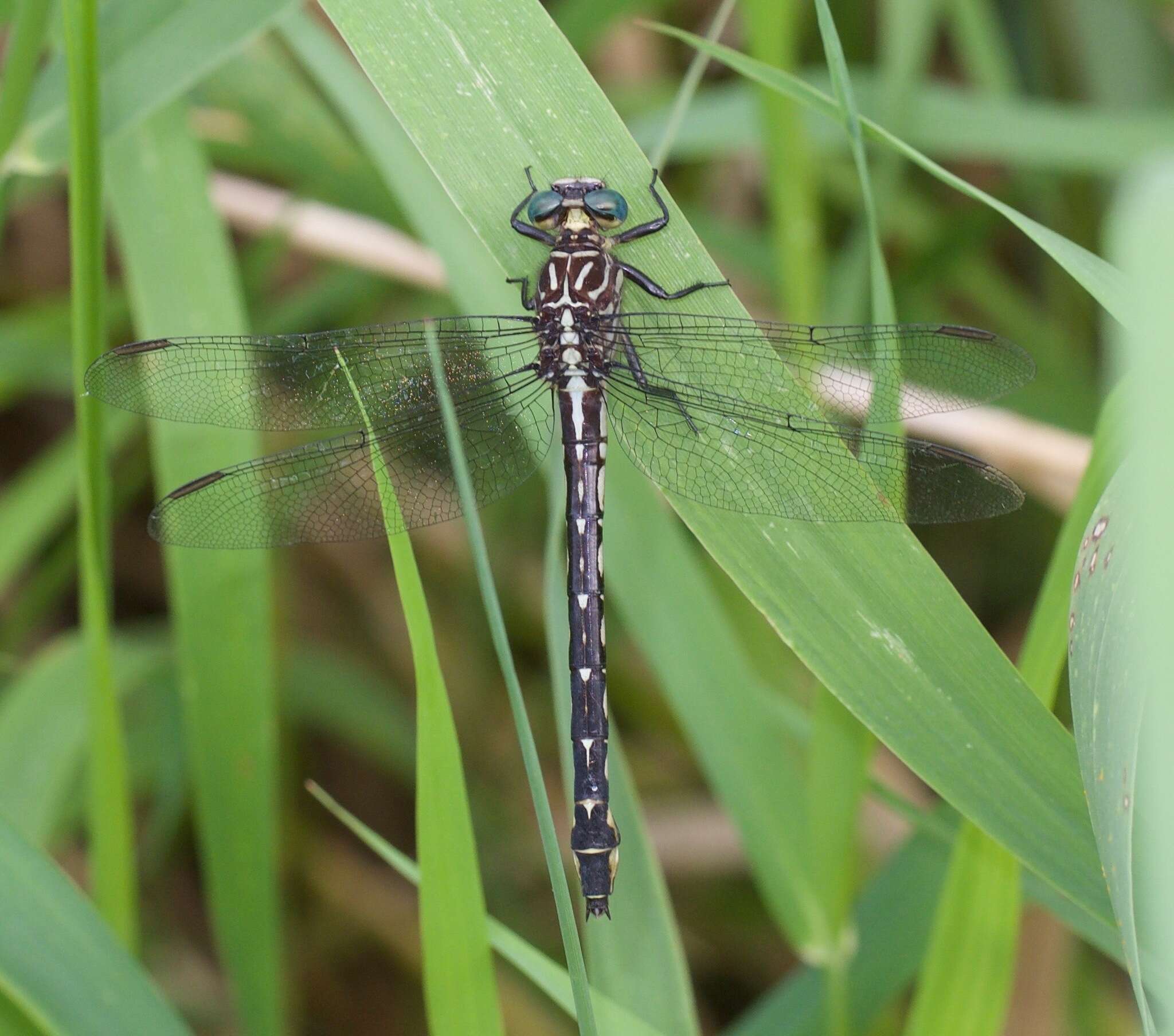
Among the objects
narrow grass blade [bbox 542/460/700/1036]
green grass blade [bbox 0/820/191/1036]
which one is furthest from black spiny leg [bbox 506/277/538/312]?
green grass blade [bbox 0/820/191/1036]

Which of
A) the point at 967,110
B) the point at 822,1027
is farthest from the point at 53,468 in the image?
the point at 967,110

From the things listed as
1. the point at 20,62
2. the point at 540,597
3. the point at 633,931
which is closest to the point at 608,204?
the point at 20,62

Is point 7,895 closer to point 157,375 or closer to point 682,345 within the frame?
point 157,375

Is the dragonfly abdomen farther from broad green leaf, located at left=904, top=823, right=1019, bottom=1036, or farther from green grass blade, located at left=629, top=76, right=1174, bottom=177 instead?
green grass blade, located at left=629, top=76, right=1174, bottom=177

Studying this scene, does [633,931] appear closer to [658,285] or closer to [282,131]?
[658,285]

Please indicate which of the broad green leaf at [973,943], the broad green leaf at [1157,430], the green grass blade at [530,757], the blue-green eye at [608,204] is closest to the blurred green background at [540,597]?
the broad green leaf at [973,943]

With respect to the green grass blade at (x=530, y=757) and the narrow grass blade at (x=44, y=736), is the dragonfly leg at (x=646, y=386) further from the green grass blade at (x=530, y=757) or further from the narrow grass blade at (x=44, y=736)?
the narrow grass blade at (x=44, y=736)
